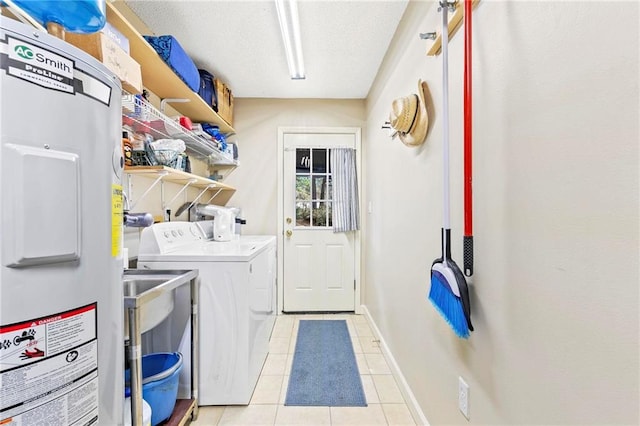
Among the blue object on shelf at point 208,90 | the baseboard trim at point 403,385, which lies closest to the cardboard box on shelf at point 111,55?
the blue object on shelf at point 208,90

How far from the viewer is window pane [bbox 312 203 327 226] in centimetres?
340

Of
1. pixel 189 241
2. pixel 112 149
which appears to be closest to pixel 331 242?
pixel 189 241

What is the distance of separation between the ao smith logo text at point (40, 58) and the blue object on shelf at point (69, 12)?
290mm

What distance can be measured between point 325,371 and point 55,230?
1965 millimetres

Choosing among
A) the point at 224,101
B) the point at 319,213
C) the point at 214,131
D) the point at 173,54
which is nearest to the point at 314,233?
the point at 319,213

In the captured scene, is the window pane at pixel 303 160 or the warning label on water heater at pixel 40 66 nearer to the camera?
the warning label on water heater at pixel 40 66

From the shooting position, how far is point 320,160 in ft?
11.1

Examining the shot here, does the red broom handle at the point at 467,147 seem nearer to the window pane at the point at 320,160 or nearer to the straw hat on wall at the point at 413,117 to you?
the straw hat on wall at the point at 413,117

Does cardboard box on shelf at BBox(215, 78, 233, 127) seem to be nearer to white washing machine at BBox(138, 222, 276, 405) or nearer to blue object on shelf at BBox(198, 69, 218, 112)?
blue object on shelf at BBox(198, 69, 218, 112)

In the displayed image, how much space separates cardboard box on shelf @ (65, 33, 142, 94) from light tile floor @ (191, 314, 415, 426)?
1833mm

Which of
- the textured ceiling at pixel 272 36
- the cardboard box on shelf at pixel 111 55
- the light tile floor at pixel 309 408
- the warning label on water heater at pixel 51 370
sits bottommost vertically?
the light tile floor at pixel 309 408

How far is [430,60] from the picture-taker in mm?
1479

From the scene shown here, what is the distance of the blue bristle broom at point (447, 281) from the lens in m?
1.04

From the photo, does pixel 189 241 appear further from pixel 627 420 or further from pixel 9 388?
pixel 627 420
